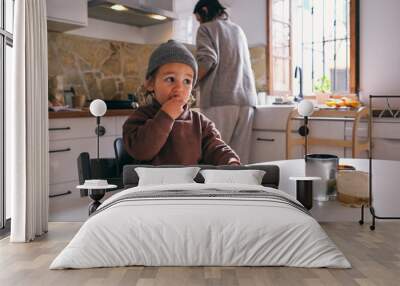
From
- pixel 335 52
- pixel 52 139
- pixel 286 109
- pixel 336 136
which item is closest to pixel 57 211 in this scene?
pixel 52 139

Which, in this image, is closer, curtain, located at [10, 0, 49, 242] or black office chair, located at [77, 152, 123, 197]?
curtain, located at [10, 0, 49, 242]

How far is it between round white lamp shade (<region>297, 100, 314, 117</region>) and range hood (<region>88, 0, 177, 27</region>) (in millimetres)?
1284

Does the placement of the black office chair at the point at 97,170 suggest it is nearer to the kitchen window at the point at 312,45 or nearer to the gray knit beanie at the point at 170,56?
the gray knit beanie at the point at 170,56

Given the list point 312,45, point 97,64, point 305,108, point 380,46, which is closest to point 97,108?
point 97,64

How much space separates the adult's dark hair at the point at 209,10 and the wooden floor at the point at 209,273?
84.3 inches

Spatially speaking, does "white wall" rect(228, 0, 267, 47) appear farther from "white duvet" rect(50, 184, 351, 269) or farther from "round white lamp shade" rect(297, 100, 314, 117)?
"white duvet" rect(50, 184, 351, 269)

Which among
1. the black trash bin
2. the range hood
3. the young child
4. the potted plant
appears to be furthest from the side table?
the range hood

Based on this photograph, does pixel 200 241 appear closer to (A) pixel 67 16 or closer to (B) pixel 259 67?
(B) pixel 259 67

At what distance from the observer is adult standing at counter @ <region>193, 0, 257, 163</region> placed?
4430 mm

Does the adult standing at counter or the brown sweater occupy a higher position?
the adult standing at counter

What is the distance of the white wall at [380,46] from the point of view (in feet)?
14.3

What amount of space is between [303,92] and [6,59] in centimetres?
253

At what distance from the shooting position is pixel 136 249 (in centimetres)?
311

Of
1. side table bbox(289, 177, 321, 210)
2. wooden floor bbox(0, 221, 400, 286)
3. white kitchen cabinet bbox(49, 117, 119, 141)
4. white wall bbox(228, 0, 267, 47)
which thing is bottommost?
wooden floor bbox(0, 221, 400, 286)
